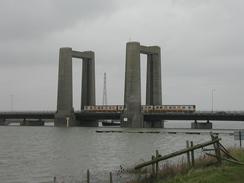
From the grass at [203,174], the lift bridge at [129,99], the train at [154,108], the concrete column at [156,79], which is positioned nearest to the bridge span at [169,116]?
Answer: the lift bridge at [129,99]

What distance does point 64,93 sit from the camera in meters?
173

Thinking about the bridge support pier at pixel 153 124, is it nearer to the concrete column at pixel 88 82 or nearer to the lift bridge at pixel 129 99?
the lift bridge at pixel 129 99

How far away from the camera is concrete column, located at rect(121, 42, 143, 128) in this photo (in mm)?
158613

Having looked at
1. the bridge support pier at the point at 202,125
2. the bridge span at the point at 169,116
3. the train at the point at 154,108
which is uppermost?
the train at the point at 154,108

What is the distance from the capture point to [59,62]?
178m

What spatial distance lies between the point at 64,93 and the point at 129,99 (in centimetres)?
2567

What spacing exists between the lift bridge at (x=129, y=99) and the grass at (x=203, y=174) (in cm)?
12738

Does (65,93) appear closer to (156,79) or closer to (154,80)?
(154,80)

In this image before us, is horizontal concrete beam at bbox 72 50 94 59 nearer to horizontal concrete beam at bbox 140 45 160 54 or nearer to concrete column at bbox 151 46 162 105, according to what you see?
horizontal concrete beam at bbox 140 45 160 54

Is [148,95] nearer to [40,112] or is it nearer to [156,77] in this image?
[156,77]

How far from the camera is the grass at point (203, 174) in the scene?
68.3ft

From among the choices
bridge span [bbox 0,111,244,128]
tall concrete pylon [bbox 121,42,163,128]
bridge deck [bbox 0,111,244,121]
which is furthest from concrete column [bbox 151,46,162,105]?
bridge deck [bbox 0,111,244,121]

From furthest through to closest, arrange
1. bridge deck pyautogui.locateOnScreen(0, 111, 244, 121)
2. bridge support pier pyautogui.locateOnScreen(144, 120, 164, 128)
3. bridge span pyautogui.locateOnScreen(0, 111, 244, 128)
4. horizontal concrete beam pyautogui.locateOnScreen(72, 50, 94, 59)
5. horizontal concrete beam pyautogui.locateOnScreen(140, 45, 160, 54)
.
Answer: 1. horizontal concrete beam pyautogui.locateOnScreen(72, 50, 94, 59)
2. horizontal concrete beam pyautogui.locateOnScreen(140, 45, 160, 54)
3. bridge support pier pyautogui.locateOnScreen(144, 120, 164, 128)
4. bridge span pyautogui.locateOnScreen(0, 111, 244, 128)
5. bridge deck pyautogui.locateOnScreen(0, 111, 244, 121)

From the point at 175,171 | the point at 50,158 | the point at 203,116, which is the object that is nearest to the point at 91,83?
the point at 203,116
